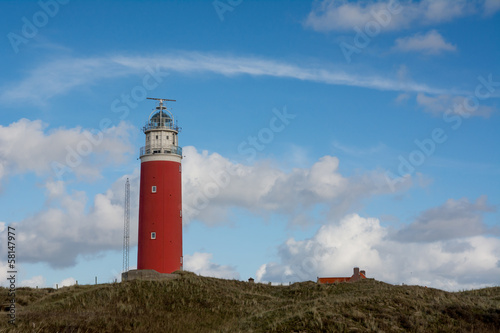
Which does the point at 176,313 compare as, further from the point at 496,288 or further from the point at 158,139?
the point at 496,288

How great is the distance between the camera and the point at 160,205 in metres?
54.6

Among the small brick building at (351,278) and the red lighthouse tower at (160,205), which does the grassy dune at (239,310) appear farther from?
the small brick building at (351,278)

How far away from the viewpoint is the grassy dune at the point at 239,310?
96.9ft

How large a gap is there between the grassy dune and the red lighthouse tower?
23.2ft

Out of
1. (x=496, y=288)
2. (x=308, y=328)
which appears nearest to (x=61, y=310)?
(x=308, y=328)

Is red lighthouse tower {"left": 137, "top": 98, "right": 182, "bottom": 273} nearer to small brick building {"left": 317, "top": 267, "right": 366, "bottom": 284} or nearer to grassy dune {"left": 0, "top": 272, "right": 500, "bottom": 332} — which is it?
grassy dune {"left": 0, "top": 272, "right": 500, "bottom": 332}

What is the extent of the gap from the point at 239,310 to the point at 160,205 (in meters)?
18.6

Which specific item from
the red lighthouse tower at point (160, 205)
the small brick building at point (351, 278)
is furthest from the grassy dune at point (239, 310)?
the small brick building at point (351, 278)

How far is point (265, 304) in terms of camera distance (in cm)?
4128

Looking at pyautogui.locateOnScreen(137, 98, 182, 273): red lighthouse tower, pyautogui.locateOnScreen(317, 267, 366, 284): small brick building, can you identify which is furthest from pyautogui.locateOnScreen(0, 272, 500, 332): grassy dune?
pyautogui.locateOnScreen(317, 267, 366, 284): small brick building

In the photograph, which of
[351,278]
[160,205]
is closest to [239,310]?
[160,205]

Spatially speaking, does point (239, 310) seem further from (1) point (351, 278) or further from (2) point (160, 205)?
(1) point (351, 278)

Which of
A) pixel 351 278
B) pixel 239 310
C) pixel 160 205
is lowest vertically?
pixel 239 310

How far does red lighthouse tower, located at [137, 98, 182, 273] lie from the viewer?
53.8m
